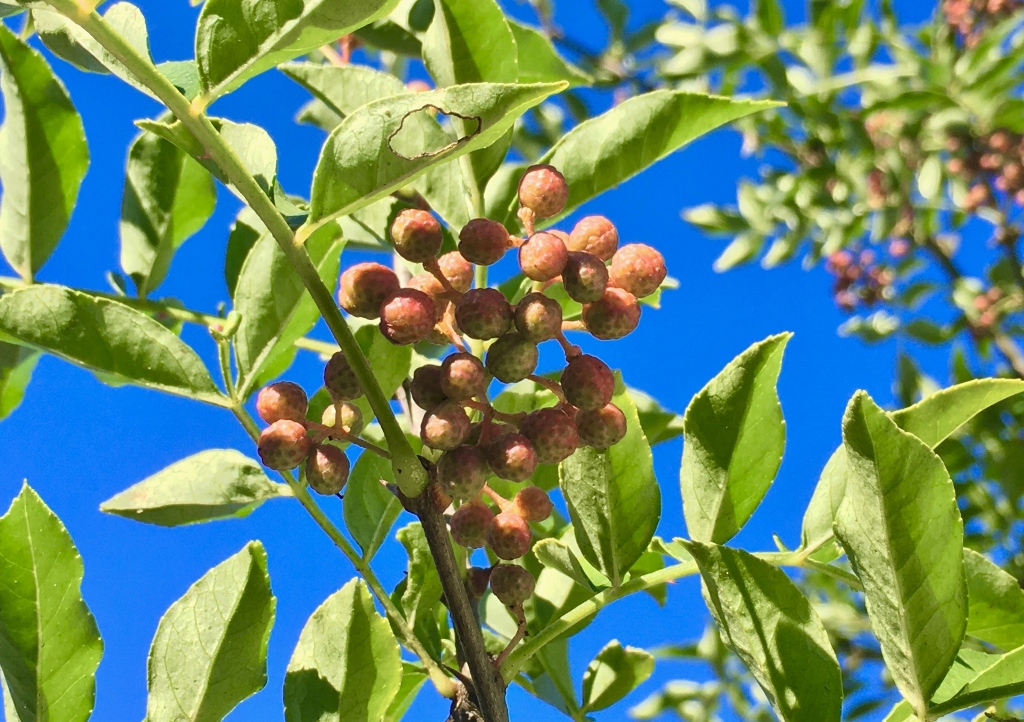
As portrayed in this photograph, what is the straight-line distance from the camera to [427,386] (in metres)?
1.25

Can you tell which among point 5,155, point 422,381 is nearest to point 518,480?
point 422,381

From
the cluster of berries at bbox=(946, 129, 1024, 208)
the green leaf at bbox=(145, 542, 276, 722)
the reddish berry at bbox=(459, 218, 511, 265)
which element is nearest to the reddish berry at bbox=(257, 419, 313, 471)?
the green leaf at bbox=(145, 542, 276, 722)

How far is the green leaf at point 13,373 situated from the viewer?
5.45 feet

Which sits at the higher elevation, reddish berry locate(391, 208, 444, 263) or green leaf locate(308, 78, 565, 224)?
reddish berry locate(391, 208, 444, 263)

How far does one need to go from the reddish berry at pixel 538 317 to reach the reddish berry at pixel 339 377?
8.9 inches

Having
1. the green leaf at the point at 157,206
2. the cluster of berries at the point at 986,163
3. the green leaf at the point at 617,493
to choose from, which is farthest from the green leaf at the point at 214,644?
the cluster of berries at the point at 986,163

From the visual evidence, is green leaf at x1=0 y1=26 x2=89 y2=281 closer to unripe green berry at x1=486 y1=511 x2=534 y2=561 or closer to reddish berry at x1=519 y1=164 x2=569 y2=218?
reddish berry at x1=519 y1=164 x2=569 y2=218

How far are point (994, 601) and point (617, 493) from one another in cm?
55

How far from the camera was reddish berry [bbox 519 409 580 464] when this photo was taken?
1203 millimetres

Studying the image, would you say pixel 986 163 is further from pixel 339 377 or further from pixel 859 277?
pixel 339 377

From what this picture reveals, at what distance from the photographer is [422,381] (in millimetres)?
1252

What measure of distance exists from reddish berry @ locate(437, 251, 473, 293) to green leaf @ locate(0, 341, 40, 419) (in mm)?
842

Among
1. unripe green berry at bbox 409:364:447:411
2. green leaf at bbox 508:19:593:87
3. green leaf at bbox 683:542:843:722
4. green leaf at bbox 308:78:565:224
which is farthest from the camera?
green leaf at bbox 508:19:593:87

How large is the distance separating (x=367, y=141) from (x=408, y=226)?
232mm
